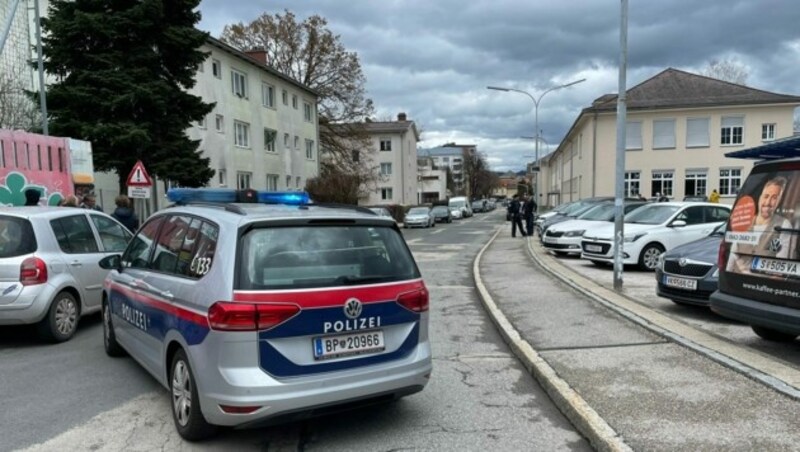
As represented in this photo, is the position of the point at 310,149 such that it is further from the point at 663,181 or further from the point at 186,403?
the point at 186,403

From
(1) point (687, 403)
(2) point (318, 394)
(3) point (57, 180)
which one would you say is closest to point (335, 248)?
(2) point (318, 394)

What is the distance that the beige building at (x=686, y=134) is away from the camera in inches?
1566

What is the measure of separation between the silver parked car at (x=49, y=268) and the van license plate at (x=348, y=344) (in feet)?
→ 14.5

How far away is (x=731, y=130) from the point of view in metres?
40.4

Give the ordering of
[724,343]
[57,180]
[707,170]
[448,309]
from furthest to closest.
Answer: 1. [707,170]
2. [57,180]
3. [448,309]
4. [724,343]

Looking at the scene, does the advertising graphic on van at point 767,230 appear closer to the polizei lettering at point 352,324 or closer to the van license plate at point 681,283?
the van license plate at point 681,283

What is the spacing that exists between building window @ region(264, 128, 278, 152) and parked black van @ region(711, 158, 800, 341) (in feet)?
104

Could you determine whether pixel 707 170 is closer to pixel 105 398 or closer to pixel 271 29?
pixel 271 29

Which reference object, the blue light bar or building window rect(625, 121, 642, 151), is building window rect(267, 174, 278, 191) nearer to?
building window rect(625, 121, 642, 151)

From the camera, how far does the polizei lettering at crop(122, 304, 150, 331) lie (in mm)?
4910

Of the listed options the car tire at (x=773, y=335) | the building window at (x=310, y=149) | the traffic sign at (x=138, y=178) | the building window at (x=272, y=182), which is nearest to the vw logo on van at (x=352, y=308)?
the car tire at (x=773, y=335)

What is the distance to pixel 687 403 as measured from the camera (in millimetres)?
4301

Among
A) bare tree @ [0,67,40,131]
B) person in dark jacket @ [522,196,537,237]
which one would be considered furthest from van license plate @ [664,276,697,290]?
bare tree @ [0,67,40,131]

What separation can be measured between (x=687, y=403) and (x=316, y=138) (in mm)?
40505
